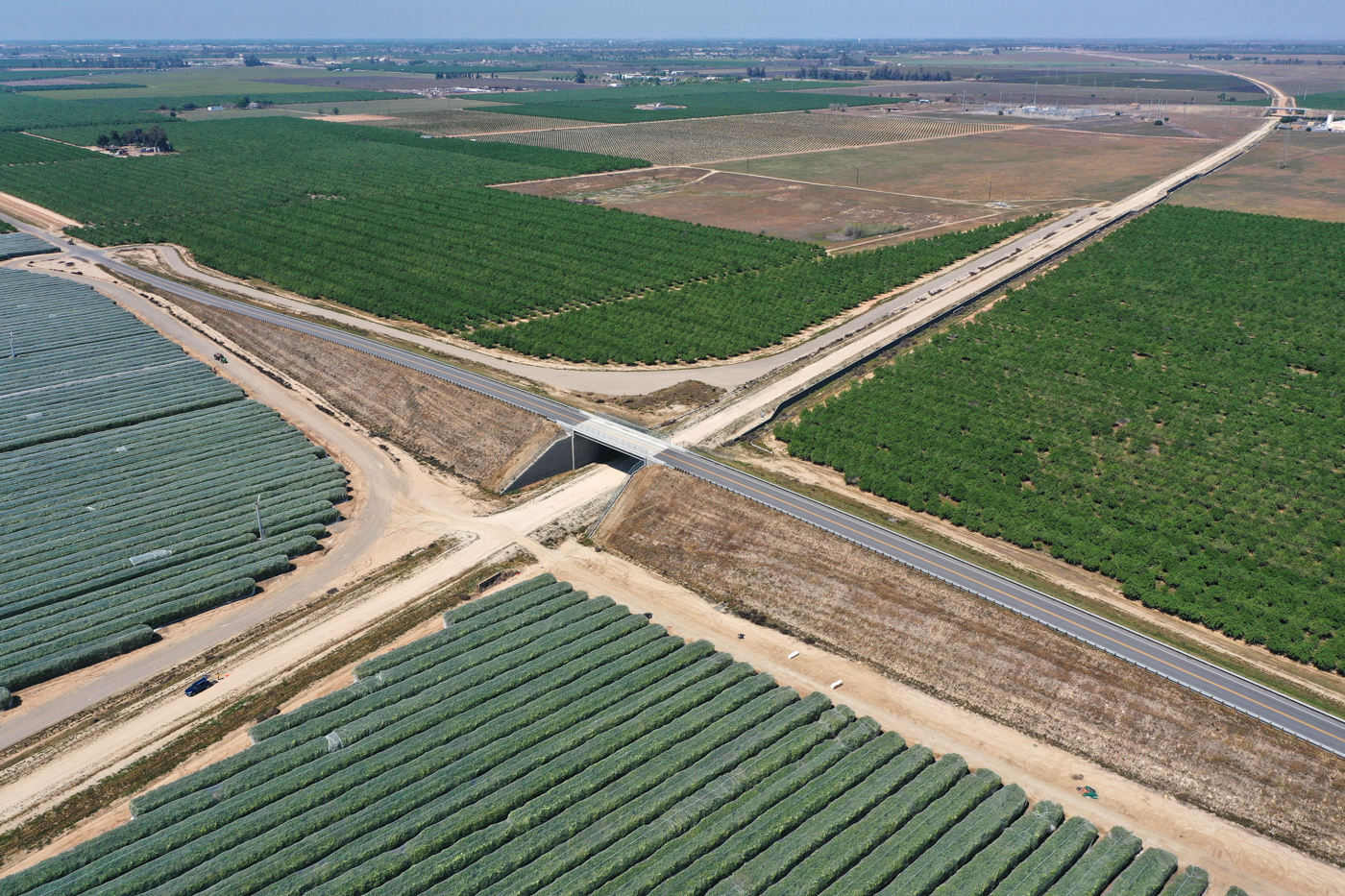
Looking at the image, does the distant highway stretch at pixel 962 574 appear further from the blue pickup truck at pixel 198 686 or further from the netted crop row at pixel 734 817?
the blue pickup truck at pixel 198 686

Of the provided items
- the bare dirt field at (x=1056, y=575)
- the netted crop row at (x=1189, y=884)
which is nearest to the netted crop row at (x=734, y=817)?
the netted crop row at (x=1189, y=884)

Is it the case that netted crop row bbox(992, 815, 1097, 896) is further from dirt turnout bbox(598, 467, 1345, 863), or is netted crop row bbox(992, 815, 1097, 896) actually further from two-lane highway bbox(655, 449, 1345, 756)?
two-lane highway bbox(655, 449, 1345, 756)

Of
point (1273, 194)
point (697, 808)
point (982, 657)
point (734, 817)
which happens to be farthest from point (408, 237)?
point (1273, 194)

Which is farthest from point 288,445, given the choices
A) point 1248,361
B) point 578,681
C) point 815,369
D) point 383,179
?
point 383,179

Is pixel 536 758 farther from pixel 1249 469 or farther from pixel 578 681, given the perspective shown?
pixel 1249 469

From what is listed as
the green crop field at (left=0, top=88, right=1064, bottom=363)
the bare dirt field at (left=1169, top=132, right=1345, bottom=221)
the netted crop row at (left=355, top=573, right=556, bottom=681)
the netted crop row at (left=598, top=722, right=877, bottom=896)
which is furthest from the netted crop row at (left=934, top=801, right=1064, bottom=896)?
the bare dirt field at (left=1169, top=132, right=1345, bottom=221)

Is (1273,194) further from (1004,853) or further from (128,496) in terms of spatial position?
(128,496)
